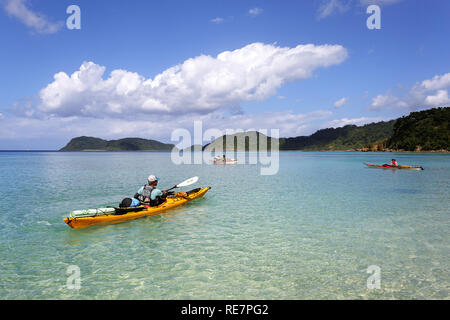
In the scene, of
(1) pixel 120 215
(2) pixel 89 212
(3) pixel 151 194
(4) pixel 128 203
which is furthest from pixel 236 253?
(2) pixel 89 212

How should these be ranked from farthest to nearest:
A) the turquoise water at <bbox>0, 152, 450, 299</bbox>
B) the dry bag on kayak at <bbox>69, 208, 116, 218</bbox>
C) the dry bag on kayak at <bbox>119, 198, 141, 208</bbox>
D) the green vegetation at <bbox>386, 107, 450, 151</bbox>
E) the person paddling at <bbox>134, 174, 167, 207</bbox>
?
1. the green vegetation at <bbox>386, 107, 450, 151</bbox>
2. the person paddling at <bbox>134, 174, 167, 207</bbox>
3. the dry bag on kayak at <bbox>119, 198, 141, 208</bbox>
4. the dry bag on kayak at <bbox>69, 208, 116, 218</bbox>
5. the turquoise water at <bbox>0, 152, 450, 299</bbox>

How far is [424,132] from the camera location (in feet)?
525

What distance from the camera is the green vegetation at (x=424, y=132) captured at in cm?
14901

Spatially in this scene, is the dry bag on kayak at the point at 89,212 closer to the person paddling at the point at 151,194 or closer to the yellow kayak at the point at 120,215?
the yellow kayak at the point at 120,215

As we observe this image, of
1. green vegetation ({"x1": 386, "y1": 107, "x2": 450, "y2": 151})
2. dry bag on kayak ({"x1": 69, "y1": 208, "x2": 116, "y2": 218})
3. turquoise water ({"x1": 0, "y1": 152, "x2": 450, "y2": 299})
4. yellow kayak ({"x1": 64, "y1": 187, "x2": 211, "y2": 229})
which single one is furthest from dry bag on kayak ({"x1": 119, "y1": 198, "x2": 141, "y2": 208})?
green vegetation ({"x1": 386, "y1": 107, "x2": 450, "y2": 151})

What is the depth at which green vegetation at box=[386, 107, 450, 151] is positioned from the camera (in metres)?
149

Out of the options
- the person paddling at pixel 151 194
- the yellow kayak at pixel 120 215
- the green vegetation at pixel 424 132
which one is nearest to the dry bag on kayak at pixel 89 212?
the yellow kayak at pixel 120 215

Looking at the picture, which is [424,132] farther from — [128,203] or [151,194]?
[128,203]

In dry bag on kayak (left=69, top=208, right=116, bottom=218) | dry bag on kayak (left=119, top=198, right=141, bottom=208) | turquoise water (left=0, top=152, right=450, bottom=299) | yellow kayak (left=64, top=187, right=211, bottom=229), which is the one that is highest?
dry bag on kayak (left=119, top=198, right=141, bottom=208)

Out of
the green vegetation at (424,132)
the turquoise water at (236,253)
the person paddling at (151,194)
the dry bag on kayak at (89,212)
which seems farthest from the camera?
the green vegetation at (424,132)

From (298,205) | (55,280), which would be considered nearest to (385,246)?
(298,205)

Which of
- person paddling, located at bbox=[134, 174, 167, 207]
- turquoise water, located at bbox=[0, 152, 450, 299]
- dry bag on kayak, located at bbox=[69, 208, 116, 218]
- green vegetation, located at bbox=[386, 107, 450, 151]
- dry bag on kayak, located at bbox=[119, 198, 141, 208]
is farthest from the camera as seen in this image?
green vegetation, located at bbox=[386, 107, 450, 151]

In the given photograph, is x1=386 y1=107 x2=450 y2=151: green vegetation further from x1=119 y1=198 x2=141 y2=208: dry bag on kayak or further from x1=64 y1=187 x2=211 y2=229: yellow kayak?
x1=119 y1=198 x2=141 y2=208: dry bag on kayak
